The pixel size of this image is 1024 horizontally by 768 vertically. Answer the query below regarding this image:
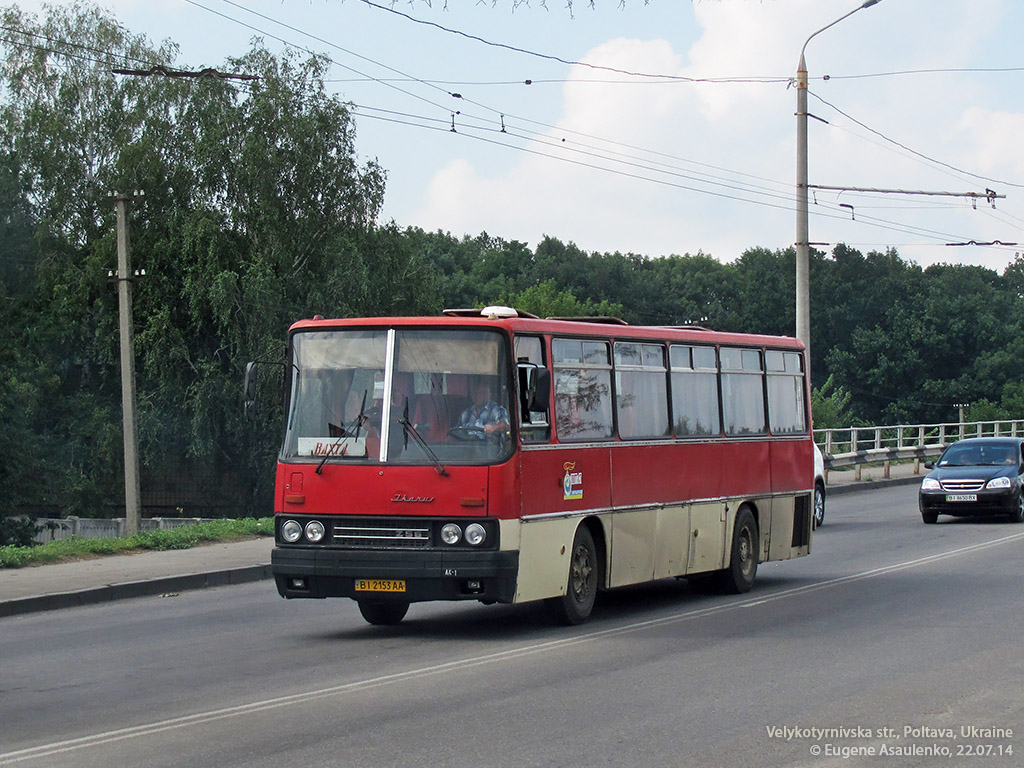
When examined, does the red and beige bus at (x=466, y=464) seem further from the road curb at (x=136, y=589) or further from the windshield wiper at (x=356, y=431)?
the road curb at (x=136, y=589)

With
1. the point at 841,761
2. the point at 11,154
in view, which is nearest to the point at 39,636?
the point at 841,761

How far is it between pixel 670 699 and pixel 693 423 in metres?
6.60

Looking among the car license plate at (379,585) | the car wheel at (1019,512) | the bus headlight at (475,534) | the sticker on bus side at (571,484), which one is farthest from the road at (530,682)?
the car wheel at (1019,512)

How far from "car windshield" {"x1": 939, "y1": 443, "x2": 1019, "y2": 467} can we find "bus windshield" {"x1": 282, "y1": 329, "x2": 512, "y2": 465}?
1758 centimetres

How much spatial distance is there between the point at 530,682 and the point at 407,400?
324 centimetres

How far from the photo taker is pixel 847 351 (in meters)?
101

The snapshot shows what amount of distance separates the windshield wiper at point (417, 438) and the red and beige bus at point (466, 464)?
12 millimetres

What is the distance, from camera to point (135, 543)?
20906mm

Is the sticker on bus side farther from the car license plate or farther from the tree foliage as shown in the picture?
the tree foliage

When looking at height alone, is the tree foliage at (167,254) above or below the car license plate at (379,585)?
above

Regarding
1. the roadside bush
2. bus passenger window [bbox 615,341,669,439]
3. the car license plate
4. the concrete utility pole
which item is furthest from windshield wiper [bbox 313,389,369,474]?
the roadside bush

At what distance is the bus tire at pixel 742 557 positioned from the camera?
15984 millimetres

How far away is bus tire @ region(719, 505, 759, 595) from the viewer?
52.4ft

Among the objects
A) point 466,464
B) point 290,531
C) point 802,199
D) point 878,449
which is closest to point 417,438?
point 466,464
